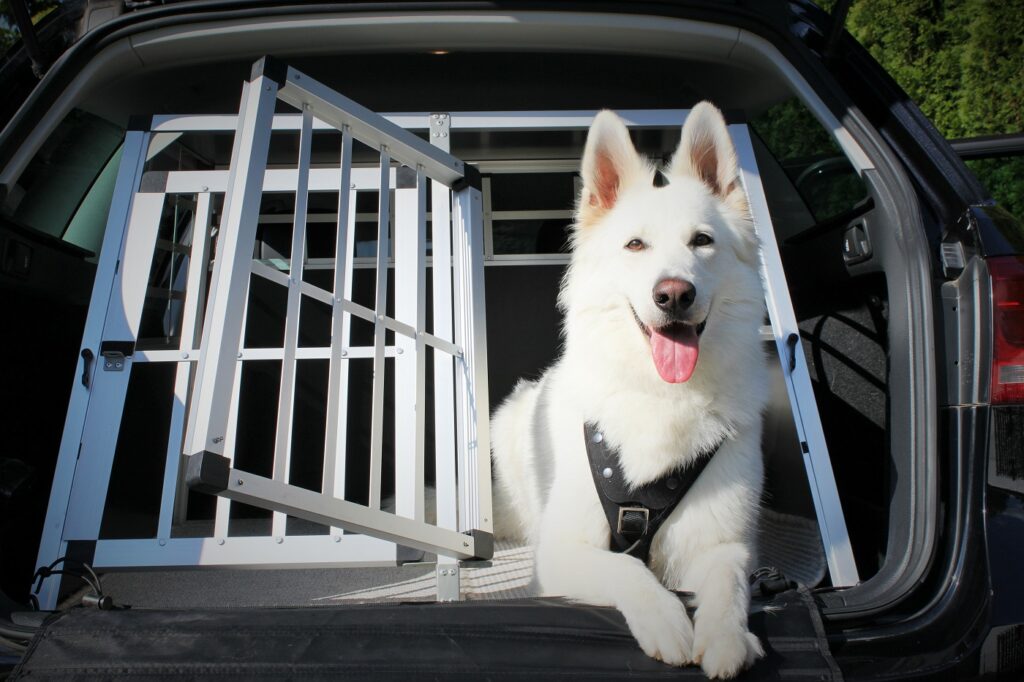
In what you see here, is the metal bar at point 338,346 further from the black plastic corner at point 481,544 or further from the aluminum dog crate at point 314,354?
the black plastic corner at point 481,544

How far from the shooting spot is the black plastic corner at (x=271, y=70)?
1727mm

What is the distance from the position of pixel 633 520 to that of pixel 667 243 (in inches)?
33.2

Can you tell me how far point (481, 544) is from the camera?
210 cm

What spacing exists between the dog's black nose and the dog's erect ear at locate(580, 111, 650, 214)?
0.58 m

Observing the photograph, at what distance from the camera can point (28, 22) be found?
5.83ft

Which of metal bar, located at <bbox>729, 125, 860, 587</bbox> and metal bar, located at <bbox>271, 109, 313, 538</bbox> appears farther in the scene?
metal bar, located at <bbox>729, 125, 860, 587</bbox>

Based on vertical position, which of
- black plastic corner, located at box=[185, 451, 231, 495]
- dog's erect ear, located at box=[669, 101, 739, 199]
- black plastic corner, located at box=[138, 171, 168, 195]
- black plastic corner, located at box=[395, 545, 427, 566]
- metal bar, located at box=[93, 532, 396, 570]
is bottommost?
black plastic corner, located at box=[395, 545, 427, 566]

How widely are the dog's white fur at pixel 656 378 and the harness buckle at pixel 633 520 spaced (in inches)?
3.1

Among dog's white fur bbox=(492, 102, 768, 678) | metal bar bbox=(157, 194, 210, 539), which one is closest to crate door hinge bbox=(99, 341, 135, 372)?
metal bar bbox=(157, 194, 210, 539)

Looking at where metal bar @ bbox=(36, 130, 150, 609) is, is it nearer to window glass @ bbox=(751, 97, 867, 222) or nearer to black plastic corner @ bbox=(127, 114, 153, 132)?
black plastic corner @ bbox=(127, 114, 153, 132)

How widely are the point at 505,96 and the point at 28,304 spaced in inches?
86.7

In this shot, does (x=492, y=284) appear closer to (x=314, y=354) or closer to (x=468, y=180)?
(x=468, y=180)

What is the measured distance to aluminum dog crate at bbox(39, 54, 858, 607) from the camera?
1626 mm

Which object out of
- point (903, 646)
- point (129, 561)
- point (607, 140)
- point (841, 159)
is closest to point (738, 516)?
point (903, 646)
